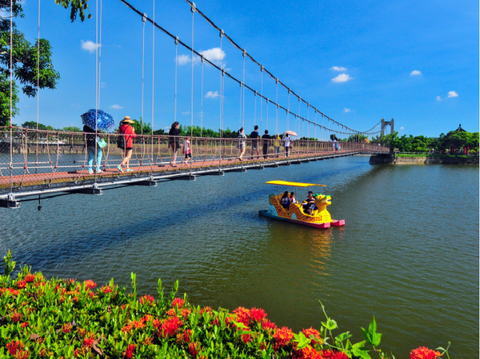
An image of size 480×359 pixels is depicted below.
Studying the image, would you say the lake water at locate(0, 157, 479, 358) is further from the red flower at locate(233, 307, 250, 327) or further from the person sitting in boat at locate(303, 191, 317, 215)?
the red flower at locate(233, 307, 250, 327)

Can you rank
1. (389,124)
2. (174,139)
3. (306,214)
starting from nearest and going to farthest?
(174,139)
(306,214)
(389,124)

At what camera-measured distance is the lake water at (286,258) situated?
788 centimetres

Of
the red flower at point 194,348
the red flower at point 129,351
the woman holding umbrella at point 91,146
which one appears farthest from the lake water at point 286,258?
the red flower at point 129,351

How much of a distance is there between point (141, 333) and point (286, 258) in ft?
28.1

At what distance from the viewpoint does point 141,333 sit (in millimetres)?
3588

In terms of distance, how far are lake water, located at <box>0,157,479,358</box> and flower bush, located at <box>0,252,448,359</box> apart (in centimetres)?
409

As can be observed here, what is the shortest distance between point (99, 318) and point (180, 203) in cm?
1707

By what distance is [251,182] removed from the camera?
109 ft

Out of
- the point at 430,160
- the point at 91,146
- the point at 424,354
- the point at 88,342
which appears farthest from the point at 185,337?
the point at 430,160

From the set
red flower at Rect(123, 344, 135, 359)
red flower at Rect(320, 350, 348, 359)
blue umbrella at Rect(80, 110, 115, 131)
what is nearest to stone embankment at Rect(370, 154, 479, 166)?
blue umbrella at Rect(80, 110, 115, 131)

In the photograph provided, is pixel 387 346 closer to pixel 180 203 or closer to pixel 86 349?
pixel 86 349

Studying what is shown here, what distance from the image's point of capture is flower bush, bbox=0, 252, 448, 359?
122 inches

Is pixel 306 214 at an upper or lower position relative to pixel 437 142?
lower

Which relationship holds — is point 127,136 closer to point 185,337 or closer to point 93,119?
point 93,119
